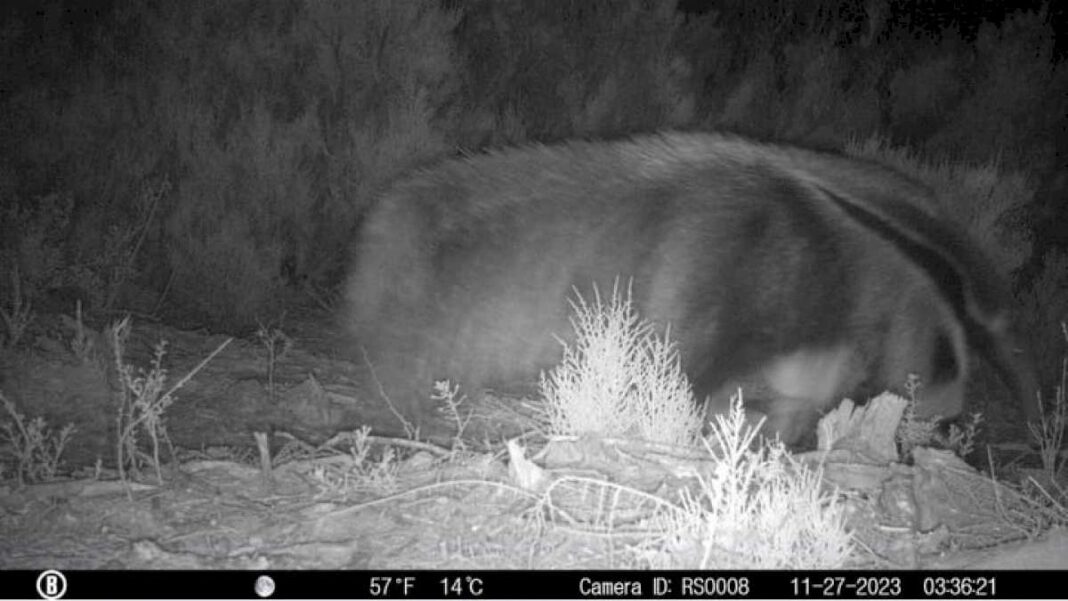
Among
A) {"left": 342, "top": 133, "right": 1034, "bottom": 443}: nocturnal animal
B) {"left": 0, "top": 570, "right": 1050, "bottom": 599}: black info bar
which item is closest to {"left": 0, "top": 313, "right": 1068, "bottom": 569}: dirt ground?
{"left": 0, "top": 570, "right": 1050, "bottom": 599}: black info bar

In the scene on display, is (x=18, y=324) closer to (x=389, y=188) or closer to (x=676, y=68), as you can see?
(x=389, y=188)

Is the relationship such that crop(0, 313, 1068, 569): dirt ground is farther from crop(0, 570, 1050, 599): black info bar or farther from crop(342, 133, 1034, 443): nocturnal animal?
crop(342, 133, 1034, 443): nocturnal animal

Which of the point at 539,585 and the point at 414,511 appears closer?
the point at 539,585

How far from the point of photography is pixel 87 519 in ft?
8.75

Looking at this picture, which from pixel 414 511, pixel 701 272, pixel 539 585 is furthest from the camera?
pixel 701 272

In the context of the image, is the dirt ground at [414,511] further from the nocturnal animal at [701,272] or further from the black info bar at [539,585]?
the nocturnal animal at [701,272]

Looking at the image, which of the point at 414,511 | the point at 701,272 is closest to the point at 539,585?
the point at 414,511

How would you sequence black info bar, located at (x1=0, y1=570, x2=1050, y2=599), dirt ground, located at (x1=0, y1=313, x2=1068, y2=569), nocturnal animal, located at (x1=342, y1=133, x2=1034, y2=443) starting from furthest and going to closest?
nocturnal animal, located at (x1=342, y1=133, x2=1034, y2=443) < dirt ground, located at (x1=0, y1=313, x2=1068, y2=569) < black info bar, located at (x1=0, y1=570, x2=1050, y2=599)

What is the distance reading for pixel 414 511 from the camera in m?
2.67

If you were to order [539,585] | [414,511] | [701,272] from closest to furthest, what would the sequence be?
[539,585] < [414,511] < [701,272]

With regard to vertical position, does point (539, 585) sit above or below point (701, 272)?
below

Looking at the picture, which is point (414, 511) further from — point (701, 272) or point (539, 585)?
point (701, 272)

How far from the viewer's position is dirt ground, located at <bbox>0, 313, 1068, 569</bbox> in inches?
95.1

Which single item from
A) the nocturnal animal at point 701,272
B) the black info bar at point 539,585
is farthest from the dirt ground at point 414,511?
the nocturnal animal at point 701,272
